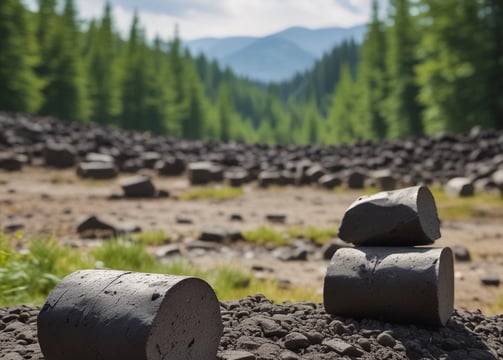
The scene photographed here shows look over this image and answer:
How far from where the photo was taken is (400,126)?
38688 millimetres

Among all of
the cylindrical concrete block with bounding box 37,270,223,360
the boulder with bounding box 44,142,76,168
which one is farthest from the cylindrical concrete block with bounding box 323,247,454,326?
the boulder with bounding box 44,142,76,168

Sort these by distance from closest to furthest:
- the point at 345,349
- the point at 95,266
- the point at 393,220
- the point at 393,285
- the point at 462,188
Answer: the point at 345,349 → the point at 393,285 → the point at 393,220 → the point at 95,266 → the point at 462,188

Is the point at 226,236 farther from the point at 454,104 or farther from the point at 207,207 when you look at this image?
the point at 454,104

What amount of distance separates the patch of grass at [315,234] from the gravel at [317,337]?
4.22m

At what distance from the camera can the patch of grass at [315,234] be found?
311 inches

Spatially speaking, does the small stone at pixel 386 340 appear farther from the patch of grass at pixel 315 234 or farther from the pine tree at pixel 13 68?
the pine tree at pixel 13 68

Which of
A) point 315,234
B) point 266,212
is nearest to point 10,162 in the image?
point 266,212

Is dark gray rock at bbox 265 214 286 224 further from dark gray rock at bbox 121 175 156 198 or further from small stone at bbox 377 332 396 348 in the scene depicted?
Result: small stone at bbox 377 332 396 348

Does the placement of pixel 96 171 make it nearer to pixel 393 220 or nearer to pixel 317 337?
pixel 393 220

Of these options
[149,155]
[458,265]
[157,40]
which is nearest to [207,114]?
[157,40]

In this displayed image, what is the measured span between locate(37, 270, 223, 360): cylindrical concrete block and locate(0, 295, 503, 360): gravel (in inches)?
10.6

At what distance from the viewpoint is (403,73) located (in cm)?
3878

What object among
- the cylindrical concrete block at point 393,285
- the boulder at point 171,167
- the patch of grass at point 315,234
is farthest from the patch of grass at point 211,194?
the cylindrical concrete block at point 393,285

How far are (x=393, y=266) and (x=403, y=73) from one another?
37417 millimetres
